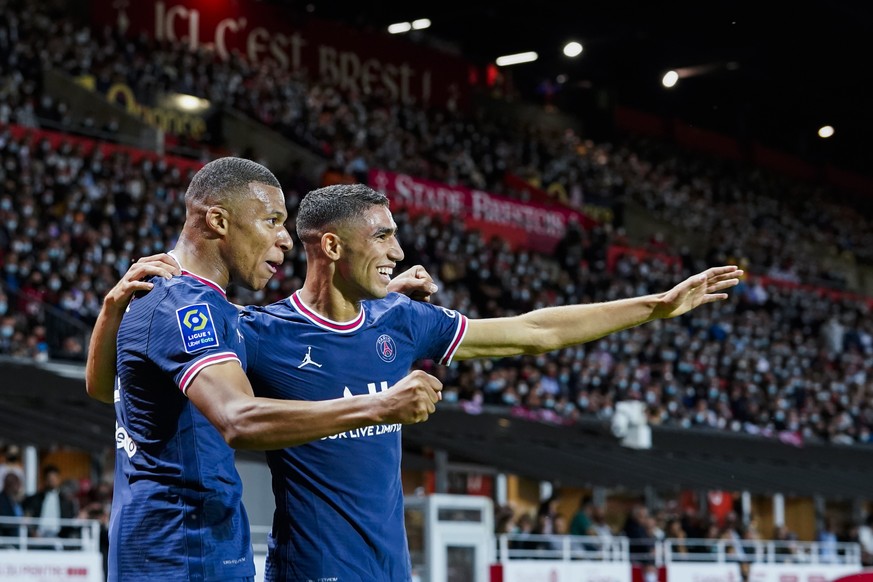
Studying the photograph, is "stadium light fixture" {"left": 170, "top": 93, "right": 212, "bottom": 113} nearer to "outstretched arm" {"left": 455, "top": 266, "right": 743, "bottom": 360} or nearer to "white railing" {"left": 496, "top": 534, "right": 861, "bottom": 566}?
"white railing" {"left": 496, "top": 534, "right": 861, "bottom": 566}

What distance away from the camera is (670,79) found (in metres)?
46.0

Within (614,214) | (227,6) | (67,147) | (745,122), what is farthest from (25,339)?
(745,122)

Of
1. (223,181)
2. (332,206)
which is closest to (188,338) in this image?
(223,181)

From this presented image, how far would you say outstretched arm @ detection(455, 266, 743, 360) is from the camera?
16.0 feet

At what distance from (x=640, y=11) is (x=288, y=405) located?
127 ft

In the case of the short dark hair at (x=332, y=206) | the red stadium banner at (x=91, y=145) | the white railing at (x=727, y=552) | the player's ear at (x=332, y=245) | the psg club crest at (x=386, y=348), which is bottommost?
the white railing at (x=727, y=552)

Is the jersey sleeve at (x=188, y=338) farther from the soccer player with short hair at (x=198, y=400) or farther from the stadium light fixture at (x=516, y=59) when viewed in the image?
the stadium light fixture at (x=516, y=59)

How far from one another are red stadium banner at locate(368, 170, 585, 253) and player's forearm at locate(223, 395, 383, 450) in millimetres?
25376

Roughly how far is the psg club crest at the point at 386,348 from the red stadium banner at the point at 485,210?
24048 mm

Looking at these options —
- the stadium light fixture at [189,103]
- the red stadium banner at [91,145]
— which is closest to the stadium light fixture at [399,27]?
the stadium light fixture at [189,103]

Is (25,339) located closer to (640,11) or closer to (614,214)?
(614,214)

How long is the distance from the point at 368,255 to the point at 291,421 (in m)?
1.36

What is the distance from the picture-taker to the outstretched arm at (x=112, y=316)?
3850 millimetres

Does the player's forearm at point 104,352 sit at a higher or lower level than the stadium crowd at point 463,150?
lower
